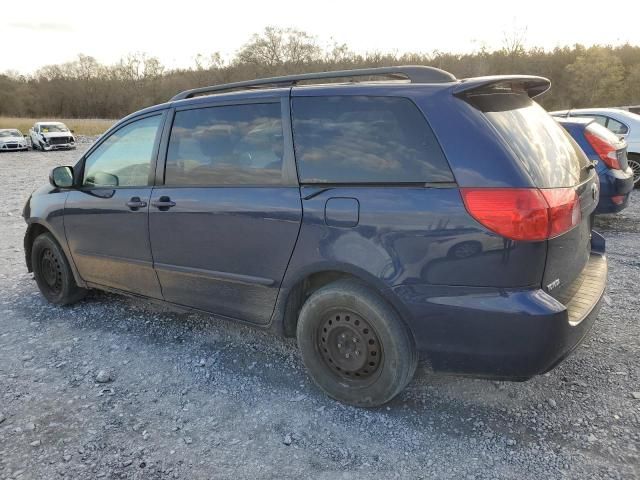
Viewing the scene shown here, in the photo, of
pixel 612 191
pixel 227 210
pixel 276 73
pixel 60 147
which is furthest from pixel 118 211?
pixel 276 73

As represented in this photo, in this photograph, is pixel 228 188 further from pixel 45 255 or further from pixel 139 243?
pixel 45 255

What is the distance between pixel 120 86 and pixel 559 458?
7187 cm

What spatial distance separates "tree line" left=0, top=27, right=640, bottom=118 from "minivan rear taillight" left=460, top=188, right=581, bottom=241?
43.9 meters

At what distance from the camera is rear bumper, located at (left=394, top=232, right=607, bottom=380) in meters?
2.33

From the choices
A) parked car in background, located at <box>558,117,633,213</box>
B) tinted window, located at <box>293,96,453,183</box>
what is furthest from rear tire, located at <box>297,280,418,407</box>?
parked car in background, located at <box>558,117,633,213</box>

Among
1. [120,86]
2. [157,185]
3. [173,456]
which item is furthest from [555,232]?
[120,86]

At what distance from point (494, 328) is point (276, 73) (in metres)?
58.0

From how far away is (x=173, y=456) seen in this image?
2.55m

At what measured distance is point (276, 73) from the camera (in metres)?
56.8

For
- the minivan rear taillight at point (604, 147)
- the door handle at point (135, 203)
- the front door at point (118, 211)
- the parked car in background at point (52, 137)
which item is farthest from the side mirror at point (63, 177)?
the parked car in background at point (52, 137)

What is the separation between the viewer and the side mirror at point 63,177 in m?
4.21

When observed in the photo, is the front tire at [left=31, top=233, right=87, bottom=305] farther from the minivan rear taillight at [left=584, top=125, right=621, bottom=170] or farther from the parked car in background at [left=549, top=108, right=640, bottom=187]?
the parked car in background at [left=549, top=108, right=640, bottom=187]

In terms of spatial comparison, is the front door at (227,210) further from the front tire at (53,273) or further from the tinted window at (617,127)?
the tinted window at (617,127)

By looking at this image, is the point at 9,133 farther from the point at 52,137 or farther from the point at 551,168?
the point at 551,168
